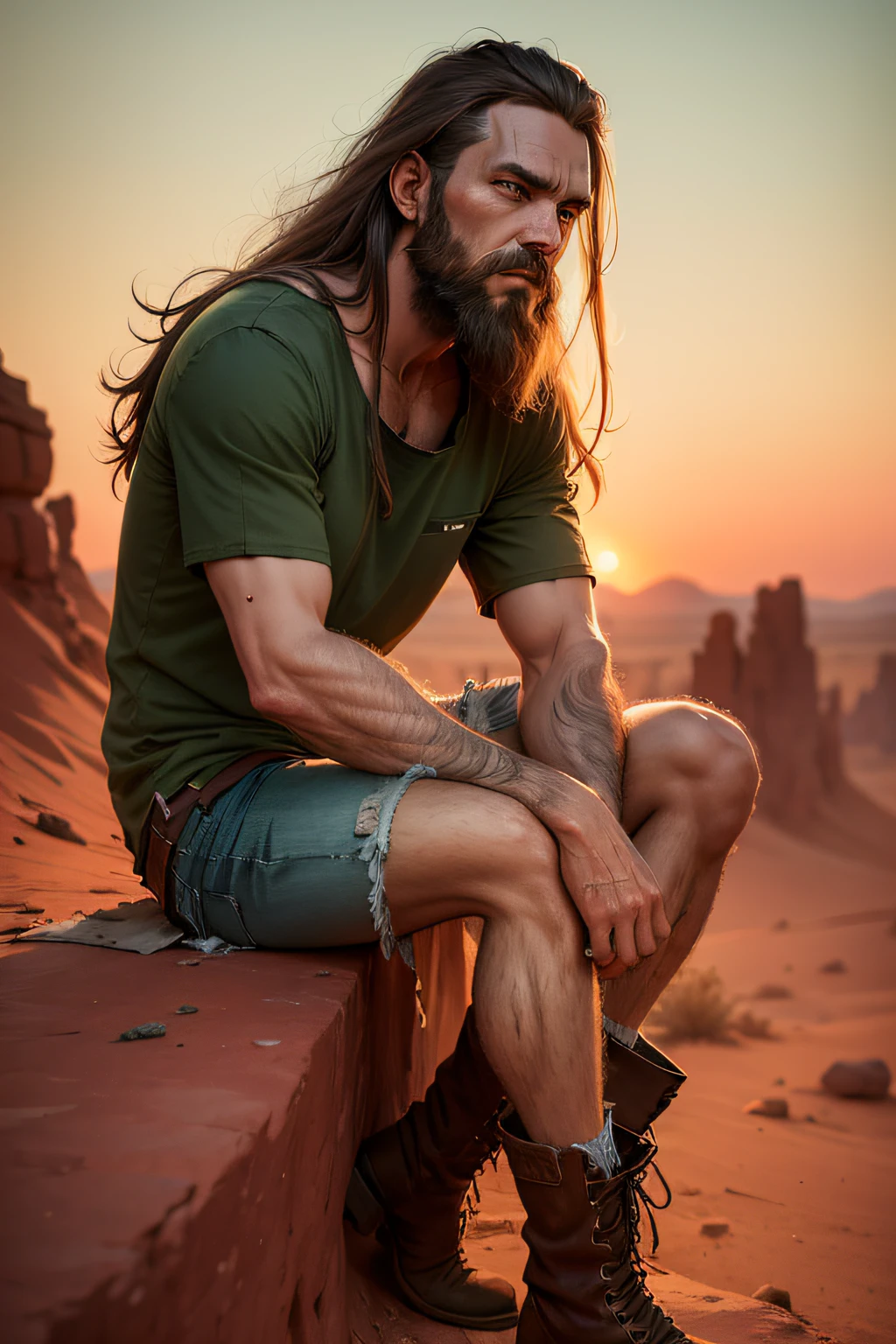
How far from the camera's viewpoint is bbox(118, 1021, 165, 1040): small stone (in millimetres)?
1582

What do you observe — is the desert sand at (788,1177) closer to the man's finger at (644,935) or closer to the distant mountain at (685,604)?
the man's finger at (644,935)

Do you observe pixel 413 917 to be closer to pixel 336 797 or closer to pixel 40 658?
pixel 336 797

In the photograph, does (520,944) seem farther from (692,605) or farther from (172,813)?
(692,605)

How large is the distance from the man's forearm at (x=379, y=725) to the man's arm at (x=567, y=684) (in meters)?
0.33

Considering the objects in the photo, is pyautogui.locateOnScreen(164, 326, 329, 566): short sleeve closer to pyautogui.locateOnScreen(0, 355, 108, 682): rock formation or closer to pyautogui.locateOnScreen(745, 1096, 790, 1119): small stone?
pyautogui.locateOnScreen(745, 1096, 790, 1119): small stone

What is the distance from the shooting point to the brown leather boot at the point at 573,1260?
1.82 meters

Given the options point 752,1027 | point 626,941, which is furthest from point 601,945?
point 752,1027

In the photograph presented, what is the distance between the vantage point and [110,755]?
2369 mm

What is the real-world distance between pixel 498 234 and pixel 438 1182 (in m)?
2.00

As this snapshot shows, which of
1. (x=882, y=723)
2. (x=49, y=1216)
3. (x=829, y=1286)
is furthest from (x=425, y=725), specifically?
(x=882, y=723)

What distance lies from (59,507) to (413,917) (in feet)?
44.4

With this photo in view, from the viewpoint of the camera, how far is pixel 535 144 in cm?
242

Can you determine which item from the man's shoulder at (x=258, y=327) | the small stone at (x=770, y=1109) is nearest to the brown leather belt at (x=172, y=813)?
the man's shoulder at (x=258, y=327)

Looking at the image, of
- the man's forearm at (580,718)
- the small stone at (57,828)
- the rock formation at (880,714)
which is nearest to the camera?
the man's forearm at (580,718)
